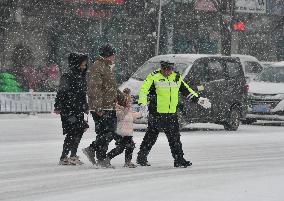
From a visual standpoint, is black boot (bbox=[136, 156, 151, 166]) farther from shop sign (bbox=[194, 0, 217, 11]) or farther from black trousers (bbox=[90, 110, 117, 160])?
shop sign (bbox=[194, 0, 217, 11])

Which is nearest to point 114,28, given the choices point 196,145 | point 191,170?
point 196,145

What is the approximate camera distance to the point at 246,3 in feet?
141

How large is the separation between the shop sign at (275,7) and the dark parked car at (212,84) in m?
22.1

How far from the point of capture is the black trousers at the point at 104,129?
13422 millimetres

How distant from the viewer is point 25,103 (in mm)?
27469

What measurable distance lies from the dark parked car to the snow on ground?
176 centimetres

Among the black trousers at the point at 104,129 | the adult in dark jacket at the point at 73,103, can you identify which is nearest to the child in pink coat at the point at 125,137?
the black trousers at the point at 104,129

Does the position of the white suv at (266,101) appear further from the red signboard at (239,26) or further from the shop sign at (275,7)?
the shop sign at (275,7)

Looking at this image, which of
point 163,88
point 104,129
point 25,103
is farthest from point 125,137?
point 25,103

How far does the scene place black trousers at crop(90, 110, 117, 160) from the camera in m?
13.4

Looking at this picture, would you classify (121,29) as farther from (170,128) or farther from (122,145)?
(122,145)

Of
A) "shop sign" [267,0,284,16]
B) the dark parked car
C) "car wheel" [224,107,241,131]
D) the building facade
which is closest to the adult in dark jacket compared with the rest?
the dark parked car

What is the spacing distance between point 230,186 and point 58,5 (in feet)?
80.3

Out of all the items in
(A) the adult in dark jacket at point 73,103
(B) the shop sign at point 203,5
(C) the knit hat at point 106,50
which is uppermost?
(B) the shop sign at point 203,5
